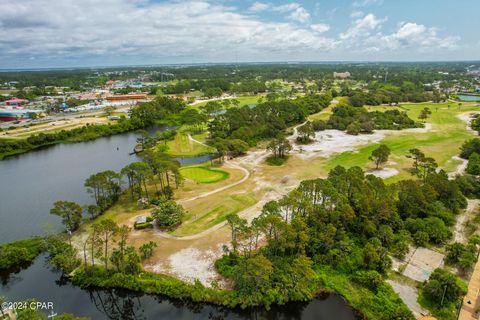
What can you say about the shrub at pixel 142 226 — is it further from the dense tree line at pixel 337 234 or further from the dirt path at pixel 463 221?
the dirt path at pixel 463 221

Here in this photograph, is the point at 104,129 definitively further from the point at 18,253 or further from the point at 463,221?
the point at 463,221

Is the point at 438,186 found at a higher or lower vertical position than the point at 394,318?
higher

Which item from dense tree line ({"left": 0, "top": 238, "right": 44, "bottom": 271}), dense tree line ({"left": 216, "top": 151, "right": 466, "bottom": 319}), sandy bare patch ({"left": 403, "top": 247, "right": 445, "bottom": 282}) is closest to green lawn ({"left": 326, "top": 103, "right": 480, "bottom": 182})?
dense tree line ({"left": 216, "top": 151, "right": 466, "bottom": 319})

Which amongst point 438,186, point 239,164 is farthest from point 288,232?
point 239,164

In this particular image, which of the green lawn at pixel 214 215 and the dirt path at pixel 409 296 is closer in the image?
the dirt path at pixel 409 296

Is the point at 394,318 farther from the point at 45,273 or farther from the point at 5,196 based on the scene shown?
the point at 5,196

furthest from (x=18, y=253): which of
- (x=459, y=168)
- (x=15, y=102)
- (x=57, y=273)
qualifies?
(x=15, y=102)

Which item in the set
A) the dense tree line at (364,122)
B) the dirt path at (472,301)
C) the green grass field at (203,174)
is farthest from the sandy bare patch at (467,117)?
the green grass field at (203,174)
